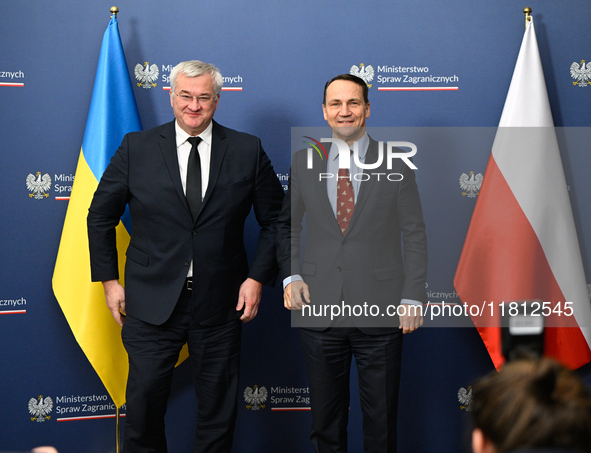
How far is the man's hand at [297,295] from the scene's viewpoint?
2072 mm

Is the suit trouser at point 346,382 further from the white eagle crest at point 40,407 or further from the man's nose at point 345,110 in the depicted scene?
the white eagle crest at point 40,407

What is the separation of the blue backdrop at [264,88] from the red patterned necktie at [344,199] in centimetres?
69

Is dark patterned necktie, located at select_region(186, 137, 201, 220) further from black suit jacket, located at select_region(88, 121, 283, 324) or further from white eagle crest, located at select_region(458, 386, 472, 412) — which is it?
white eagle crest, located at select_region(458, 386, 472, 412)

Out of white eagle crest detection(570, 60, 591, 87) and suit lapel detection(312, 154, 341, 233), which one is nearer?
suit lapel detection(312, 154, 341, 233)

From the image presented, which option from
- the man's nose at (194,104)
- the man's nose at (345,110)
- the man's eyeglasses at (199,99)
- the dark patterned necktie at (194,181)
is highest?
the man's eyeglasses at (199,99)

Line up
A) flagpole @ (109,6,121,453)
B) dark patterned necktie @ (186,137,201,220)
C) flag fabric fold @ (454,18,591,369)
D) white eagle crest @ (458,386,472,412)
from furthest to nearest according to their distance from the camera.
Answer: white eagle crest @ (458,386,472,412) < flagpole @ (109,6,121,453) < flag fabric fold @ (454,18,591,369) < dark patterned necktie @ (186,137,201,220)

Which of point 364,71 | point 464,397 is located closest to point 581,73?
point 364,71

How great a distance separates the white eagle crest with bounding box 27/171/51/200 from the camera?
105 inches

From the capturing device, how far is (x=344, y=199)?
81.4 inches

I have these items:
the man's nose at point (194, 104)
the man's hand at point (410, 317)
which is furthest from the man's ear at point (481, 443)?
the man's nose at point (194, 104)

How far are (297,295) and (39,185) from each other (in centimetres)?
152

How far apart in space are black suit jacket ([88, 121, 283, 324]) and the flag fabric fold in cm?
106

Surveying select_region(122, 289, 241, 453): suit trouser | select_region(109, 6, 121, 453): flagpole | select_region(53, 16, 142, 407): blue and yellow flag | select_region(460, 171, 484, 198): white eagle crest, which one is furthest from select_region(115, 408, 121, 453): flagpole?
select_region(460, 171, 484, 198): white eagle crest

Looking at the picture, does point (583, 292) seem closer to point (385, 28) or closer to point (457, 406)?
point (457, 406)
